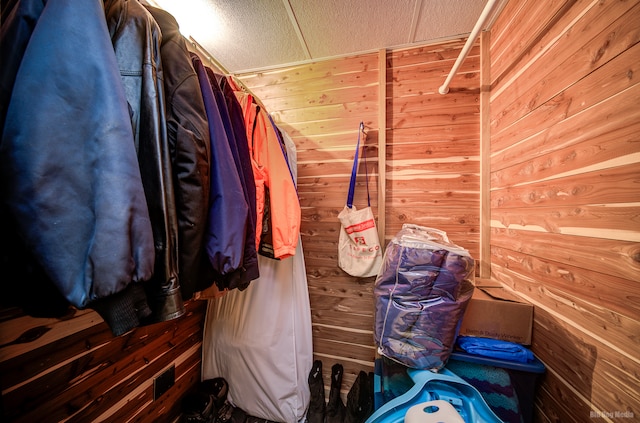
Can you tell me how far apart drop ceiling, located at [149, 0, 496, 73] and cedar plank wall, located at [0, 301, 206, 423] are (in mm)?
1366

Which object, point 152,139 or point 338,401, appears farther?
point 338,401

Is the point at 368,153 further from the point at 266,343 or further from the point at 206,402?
the point at 206,402

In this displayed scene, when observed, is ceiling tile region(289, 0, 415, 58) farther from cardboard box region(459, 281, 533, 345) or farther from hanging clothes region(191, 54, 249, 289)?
cardboard box region(459, 281, 533, 345)

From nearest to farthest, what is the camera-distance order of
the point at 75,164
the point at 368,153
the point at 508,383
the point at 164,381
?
the point at 75,164
the point at 508,383
the point at 164,381
the point at 368,153

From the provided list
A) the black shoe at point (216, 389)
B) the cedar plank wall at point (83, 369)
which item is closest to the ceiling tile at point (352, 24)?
the cedar plank wall at point (83, 369)

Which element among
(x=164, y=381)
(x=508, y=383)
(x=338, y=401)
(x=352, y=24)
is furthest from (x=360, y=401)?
(x=352, y=24)

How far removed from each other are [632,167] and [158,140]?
3.79 feet

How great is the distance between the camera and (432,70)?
122 cm

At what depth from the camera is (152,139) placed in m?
0.43

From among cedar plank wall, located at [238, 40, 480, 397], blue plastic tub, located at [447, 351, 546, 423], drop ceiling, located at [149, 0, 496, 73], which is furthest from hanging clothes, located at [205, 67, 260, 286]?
blue plastic tub, located at [447, 351, 546, 423]

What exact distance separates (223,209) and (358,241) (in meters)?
0.84

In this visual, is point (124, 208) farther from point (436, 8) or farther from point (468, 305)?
point (436, 8)

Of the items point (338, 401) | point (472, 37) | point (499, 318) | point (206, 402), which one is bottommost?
point (338, 401)

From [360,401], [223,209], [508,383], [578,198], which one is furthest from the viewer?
[360,401]
